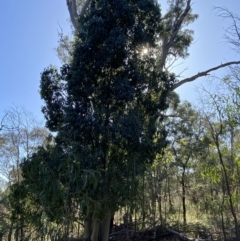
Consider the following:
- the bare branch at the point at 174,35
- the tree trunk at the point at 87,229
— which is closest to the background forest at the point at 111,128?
the tree trunk at the point at 87,229

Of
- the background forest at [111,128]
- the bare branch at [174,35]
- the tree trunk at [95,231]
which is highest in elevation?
the bare branch at [174,35]

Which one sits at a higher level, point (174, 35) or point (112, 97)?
point (174, 35)

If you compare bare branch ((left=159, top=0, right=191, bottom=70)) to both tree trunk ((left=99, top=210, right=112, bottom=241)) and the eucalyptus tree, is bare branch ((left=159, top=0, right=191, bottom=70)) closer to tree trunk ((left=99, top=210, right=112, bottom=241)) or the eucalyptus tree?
the eucalyptus tree

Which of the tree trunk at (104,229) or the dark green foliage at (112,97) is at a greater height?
the dark green foliage at (112,97)

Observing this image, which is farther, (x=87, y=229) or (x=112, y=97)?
(x=87, y=229)

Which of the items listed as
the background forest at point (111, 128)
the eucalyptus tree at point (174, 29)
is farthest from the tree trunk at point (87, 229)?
the eucalyptus tree at point (174, 29)

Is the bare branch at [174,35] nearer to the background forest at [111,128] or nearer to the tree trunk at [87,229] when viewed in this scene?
the background forest at [111,128]

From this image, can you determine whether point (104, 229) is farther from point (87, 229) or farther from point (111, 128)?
point (111, 128)

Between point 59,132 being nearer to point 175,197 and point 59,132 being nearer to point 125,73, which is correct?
point 125,73

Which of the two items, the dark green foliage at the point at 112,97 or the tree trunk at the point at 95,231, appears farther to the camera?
the tree trunk at the point at 95,231

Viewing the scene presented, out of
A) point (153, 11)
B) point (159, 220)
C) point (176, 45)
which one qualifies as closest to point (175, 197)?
point (159, 220)

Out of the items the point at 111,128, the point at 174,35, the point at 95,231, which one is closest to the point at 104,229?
the point at 95,231

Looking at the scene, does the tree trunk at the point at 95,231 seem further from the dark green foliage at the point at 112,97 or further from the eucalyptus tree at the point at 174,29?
the eucalyptus tree at the point at 174,29

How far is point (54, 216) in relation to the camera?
486 centimetres
